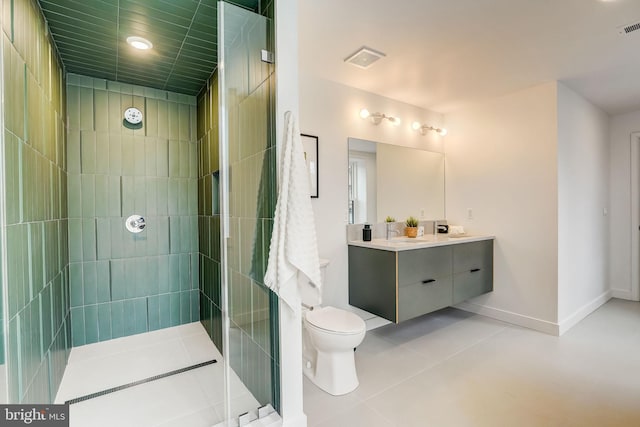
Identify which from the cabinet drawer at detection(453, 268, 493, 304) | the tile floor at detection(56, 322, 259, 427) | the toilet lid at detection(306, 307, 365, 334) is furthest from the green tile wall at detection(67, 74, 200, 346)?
the cabinet drawer at detection(453, 268, 493, 304)

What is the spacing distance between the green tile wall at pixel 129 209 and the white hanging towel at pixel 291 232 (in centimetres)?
188

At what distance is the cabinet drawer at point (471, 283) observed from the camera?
2895mm

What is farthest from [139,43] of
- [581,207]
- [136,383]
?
[581,207]

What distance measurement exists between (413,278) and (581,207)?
2228mm

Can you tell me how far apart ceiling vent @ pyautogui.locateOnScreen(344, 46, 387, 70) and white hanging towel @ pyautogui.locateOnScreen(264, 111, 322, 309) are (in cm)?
118

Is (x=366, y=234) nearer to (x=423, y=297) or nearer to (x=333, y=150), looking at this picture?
(x=423, y=297)

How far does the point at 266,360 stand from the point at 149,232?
188 cm

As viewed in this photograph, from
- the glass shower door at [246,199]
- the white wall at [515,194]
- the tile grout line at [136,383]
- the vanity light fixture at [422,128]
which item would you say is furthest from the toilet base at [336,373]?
the vanity light fixture at [422,128]

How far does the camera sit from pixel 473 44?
215 cm

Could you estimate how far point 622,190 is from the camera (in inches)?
152

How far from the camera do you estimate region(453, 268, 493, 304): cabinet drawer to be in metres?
2.89

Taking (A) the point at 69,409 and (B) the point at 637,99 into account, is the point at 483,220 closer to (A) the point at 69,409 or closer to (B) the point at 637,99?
(B) the point at 637,99

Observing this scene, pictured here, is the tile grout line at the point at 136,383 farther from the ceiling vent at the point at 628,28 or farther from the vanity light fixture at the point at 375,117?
the ceiling vent at the point at 628,28

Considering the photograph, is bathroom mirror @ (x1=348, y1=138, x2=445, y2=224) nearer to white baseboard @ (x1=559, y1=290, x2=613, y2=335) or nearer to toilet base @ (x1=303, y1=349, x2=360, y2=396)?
toilet base @ (x1=303, y1=349, x2=360, y2=396)
